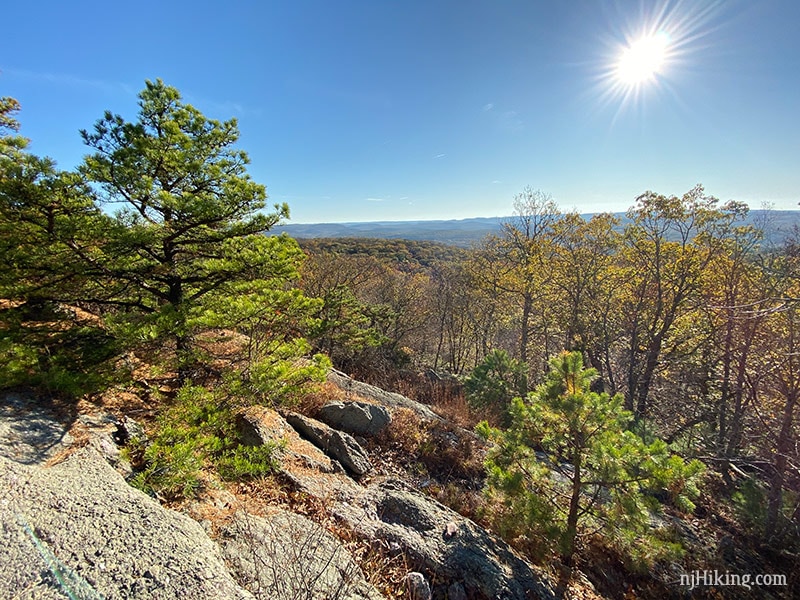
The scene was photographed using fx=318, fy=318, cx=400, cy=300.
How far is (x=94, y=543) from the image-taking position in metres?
2.14

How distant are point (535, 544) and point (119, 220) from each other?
23.0 ft

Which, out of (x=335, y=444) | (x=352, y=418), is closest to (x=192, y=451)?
(x=335, y=444)

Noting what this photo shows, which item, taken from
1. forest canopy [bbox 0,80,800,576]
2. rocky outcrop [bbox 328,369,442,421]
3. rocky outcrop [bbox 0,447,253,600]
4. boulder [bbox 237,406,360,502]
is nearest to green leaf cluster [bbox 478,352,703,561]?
forest canopy [bbox 0,80,800,576]

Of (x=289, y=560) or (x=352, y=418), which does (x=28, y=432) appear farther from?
(x=352, y=418)

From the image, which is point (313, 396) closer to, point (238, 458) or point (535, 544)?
point (238, 458)

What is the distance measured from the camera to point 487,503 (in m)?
4.70

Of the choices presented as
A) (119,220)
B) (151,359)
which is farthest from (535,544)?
(119,220)

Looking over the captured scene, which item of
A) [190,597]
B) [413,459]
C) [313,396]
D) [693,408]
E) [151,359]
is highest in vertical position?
[151,359]

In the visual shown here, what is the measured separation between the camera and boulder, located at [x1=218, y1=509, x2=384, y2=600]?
251 cm

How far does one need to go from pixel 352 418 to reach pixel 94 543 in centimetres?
474

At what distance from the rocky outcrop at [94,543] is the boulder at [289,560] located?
0.84 ft

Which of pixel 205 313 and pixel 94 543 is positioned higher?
pixel 205 313

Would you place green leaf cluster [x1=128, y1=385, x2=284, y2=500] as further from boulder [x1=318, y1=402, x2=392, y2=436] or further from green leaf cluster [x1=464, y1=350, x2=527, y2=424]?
green leaf cluster [x1=464, y1=350, x2=527, y2=424]

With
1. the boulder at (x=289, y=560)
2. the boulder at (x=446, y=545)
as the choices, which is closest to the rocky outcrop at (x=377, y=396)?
the boulder at (x=446, y=545)
